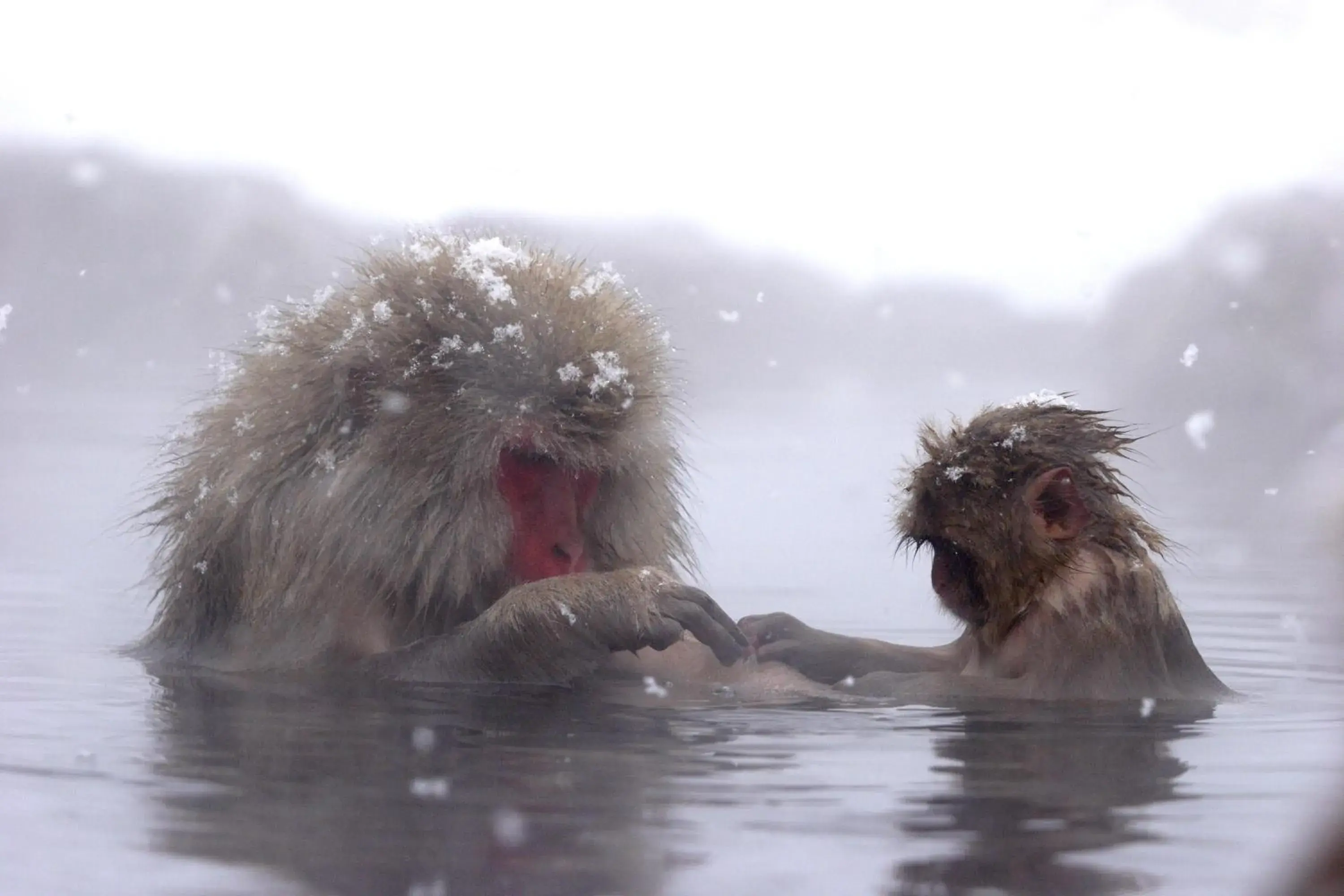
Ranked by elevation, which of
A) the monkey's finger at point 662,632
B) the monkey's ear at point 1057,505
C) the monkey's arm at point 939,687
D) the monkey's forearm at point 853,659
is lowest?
the monkey's arm at point 939,687

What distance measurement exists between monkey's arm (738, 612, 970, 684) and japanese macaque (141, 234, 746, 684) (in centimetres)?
19

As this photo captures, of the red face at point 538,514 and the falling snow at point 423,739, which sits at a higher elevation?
the red face at point 538,514

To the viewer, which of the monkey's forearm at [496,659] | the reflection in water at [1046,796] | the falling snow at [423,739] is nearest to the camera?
the reflection in water at [1046,796]

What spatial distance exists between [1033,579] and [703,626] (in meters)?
0.74

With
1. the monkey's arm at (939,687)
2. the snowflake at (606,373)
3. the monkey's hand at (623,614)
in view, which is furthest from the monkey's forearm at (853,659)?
the snowflake at (606,373)

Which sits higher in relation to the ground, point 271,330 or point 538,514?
point 271,330

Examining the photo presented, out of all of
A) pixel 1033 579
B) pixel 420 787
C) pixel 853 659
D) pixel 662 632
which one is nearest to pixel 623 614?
pixel 662 632

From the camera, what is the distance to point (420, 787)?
227cm

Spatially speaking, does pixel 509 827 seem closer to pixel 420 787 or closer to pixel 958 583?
pixel 420 787

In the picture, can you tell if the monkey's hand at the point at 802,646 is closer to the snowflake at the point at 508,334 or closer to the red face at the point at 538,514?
the red face at the point at 538,514

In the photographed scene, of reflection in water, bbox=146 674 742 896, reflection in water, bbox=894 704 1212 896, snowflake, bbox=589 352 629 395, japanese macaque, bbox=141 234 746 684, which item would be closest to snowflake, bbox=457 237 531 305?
japanese macaque, bbox=141 234 746 684

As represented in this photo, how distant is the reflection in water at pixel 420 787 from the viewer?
1774mm

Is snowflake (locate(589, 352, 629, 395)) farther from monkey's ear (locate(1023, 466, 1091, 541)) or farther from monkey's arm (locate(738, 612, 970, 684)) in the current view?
monkey's ear (locate(1023, 466, 1091, 541))

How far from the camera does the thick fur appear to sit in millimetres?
3621
